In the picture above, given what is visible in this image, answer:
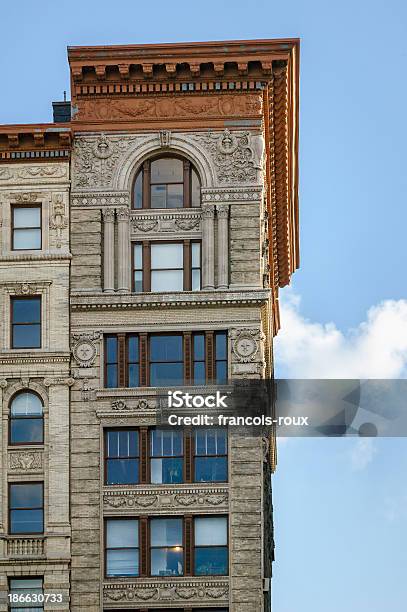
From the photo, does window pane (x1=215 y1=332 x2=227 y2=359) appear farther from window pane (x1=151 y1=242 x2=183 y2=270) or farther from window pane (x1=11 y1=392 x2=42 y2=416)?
window pane (x1=11 y1=392 x2=42 y2=416)

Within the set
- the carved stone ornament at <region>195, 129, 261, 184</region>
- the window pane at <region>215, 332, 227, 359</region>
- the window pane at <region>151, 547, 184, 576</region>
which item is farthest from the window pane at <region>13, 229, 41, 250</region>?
the window pane at <region>151, 547, 184, 576</region>

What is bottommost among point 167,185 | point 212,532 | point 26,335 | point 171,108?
point 212,532

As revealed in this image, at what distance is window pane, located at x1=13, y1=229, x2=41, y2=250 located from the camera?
72.6 metres

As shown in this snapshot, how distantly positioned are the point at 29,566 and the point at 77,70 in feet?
62.6

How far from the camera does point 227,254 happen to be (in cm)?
7131

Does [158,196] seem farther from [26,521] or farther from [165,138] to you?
[26,521]

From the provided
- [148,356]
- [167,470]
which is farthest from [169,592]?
[148,356]

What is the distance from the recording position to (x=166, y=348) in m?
71.2

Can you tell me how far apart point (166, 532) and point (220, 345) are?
727 cm

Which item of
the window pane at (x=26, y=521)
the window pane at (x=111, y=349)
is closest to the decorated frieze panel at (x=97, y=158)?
the window pane at (x=111, y=349)

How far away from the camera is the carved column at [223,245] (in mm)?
71062

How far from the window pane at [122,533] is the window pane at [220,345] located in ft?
22.8

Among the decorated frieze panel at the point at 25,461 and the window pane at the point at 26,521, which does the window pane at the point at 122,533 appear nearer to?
the window pane at the point at 26,521

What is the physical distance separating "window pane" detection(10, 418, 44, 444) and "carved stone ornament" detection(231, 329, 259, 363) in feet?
25.8
